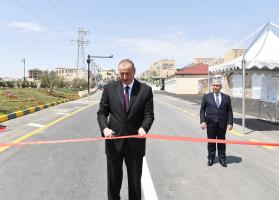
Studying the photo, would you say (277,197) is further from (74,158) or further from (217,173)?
(74,158)

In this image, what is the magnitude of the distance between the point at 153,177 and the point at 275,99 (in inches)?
452

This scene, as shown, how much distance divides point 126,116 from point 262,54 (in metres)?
10.9

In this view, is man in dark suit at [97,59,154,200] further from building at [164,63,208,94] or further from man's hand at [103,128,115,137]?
building at [164,63,208,94]

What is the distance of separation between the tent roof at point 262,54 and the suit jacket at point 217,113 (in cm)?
607

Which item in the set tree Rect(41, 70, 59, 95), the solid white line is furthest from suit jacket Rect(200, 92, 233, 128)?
tree Rect(41, 70, 59, 95)

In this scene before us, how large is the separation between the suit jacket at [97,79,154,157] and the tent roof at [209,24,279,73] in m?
10.0

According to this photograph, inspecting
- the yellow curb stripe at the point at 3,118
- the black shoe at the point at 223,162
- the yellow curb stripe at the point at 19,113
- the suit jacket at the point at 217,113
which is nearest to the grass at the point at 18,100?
the yellow curb stripe at the point at 19,113

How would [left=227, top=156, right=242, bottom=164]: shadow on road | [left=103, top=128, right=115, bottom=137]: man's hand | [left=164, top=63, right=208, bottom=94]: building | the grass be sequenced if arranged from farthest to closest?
[left=164, top=63, right=208, bottom=94]: building, the grass, [left=227, top=156, right=242, bottom=164]: shadow on road, [left=103, top=128, right=115, bottom=137]: man's hand

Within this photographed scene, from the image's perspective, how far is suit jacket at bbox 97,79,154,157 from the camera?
15.3ft

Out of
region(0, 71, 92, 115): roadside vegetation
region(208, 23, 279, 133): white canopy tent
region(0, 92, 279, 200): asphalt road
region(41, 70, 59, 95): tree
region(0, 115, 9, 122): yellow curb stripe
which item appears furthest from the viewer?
region(41, 70, 59, 95): tree

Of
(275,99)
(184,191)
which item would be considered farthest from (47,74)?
(184,191)

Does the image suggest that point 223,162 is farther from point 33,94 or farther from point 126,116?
point 33,94

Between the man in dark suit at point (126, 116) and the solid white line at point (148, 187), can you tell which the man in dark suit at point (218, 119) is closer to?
the solid white line at point (148, 187)

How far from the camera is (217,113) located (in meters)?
8.37
